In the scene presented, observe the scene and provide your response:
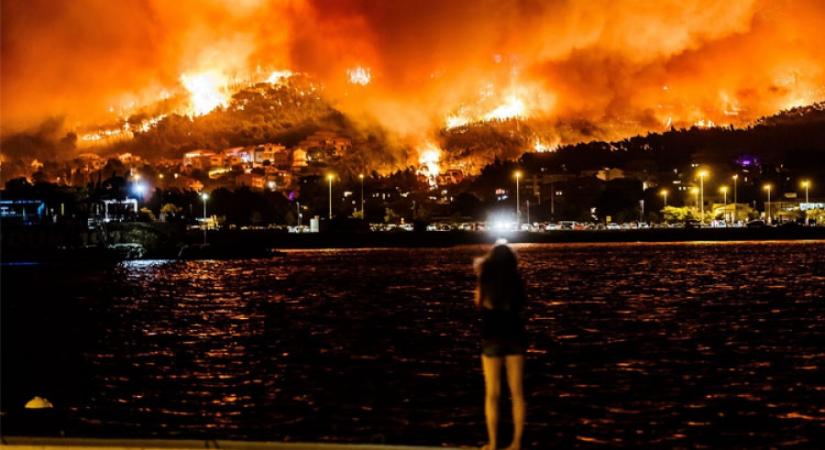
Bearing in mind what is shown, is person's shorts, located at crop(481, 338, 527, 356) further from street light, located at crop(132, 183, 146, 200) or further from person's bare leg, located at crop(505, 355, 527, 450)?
street light, located at crop(132, 183, 146, 200)

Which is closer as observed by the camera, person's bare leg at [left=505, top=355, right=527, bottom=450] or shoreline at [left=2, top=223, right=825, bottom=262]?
person's bare leg at [left=505, top=355, right=527, bottom=450]

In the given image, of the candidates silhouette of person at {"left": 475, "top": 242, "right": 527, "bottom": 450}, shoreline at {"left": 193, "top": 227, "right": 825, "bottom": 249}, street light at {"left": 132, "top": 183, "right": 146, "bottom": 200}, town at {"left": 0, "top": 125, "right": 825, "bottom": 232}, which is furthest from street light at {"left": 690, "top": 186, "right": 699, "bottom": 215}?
silhouette of person at {"left": 475, "top": 242, "right": 527, "bottom": 450}

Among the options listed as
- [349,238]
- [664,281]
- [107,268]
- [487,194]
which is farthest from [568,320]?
[487,194]

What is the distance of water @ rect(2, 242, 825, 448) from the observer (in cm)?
1873

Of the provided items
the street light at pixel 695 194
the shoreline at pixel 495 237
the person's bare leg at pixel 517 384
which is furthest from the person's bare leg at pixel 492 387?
the street light at pixel 695 194

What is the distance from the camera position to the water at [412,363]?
18.7 m

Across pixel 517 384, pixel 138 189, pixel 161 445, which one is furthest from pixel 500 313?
pixel 138 189

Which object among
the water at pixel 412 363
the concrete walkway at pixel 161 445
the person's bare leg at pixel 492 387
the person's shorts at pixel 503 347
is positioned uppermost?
the person's shorts at pixel 503 347

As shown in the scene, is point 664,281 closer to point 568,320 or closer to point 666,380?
point 568,320

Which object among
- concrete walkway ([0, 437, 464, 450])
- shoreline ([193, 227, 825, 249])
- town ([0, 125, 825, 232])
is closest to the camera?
concrete walkway ([0, 437, 464, 450])

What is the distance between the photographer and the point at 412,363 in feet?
85.8

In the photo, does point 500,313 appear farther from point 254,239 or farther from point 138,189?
point 138,189

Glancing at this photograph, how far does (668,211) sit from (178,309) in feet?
407

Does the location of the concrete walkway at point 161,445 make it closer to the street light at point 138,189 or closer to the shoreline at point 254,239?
the shoreline at point 254,239
